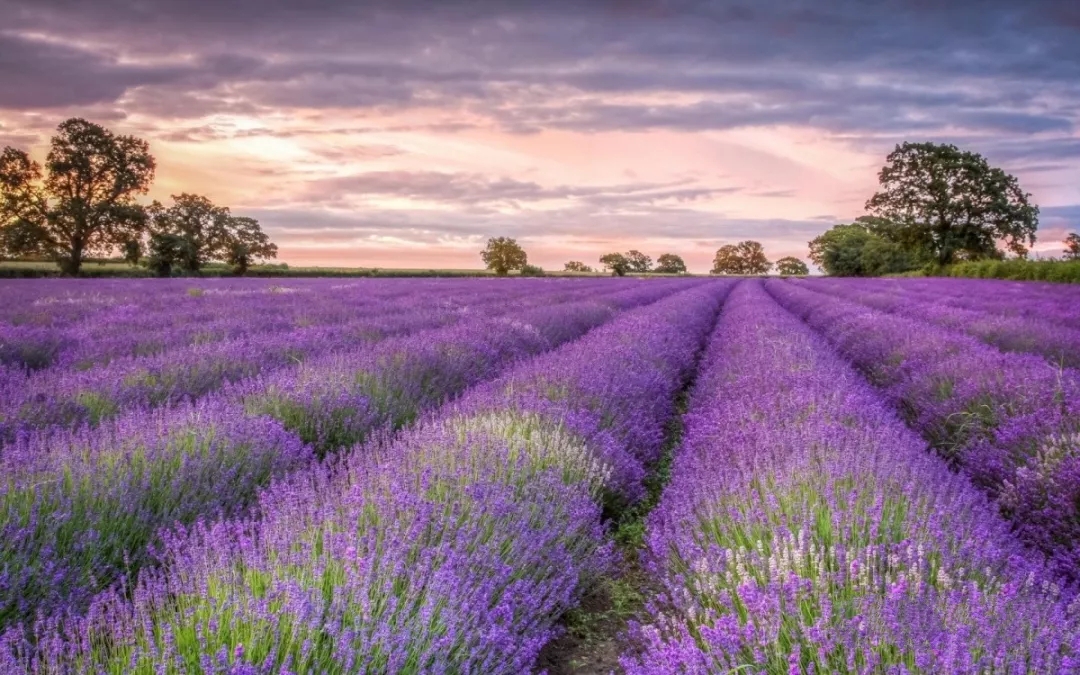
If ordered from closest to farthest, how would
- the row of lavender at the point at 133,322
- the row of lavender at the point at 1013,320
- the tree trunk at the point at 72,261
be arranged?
the row of lavender at the point at 133,322, the row of lavender at the point at 1013,320, the tree trunk at the point at 72,261

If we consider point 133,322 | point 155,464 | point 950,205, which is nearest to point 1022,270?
point 950,205

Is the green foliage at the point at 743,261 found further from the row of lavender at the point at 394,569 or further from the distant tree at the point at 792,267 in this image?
the row of lavender at the point at 394,569

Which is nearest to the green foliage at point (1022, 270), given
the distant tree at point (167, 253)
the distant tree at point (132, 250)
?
the distant tree at point (167, 253)

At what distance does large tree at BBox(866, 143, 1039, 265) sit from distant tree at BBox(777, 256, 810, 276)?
86.9 meters

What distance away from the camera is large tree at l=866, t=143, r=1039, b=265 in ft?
122

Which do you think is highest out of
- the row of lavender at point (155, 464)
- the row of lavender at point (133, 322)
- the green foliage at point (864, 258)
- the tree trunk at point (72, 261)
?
the green foliage at point (864, 258)

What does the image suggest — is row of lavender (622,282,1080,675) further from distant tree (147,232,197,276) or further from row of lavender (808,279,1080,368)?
distant tree (147,232,197,276)

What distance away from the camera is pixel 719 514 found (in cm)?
263

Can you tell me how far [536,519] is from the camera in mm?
2768

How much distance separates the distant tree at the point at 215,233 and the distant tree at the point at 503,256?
112 ft

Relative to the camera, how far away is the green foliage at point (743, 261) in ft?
397

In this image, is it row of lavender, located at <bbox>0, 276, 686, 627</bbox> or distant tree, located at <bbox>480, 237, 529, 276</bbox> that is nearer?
row of lavender, located at <bbox>0, 276, 686, 627</bbox>

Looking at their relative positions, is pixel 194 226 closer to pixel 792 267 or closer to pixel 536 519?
pixel 536 519

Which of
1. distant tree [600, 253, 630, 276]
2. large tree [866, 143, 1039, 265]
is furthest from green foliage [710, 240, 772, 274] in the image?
large tree [866, 143, 1039, 265]
